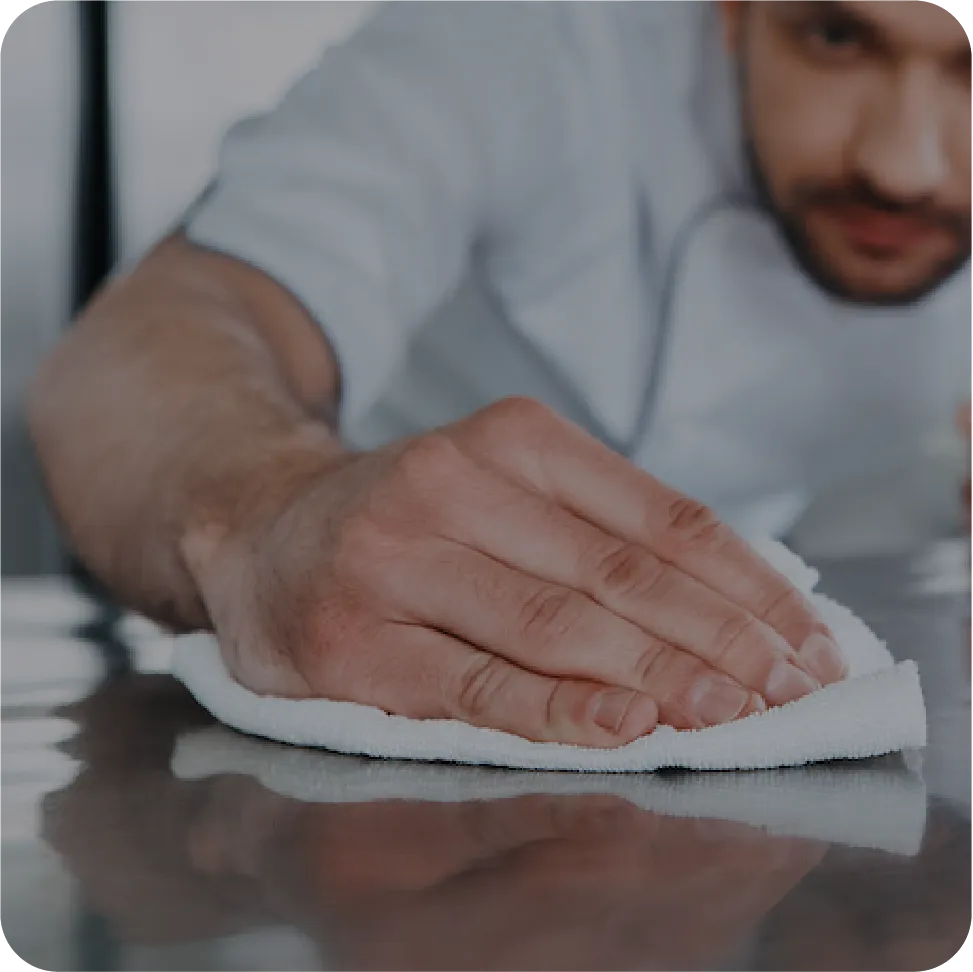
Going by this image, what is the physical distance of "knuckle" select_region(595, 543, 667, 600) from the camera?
0.52m

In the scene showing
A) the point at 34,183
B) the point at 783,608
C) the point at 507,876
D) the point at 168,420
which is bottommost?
the point at 507,876

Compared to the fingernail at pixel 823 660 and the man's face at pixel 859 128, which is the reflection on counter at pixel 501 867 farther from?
the man's face at pixel 859 128

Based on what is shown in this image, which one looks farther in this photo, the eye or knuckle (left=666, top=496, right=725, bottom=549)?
the eye

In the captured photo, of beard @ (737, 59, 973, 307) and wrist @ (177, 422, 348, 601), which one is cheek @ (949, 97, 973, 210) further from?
wrist @ (177, 422, 348, 601)

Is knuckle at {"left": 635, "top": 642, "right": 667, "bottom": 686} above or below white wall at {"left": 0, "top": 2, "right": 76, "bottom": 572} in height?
below

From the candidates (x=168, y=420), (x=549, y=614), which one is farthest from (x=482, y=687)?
(x=168, y=420)

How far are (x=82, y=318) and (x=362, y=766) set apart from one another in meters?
0.61

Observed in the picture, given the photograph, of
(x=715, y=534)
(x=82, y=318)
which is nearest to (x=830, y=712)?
(x=715, y=534)

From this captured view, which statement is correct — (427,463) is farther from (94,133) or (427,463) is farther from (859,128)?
(94,133)

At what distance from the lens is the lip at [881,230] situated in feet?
3.77

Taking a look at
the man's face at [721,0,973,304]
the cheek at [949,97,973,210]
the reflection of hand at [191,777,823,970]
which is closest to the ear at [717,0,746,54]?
the man's face at [721,0,973,304]

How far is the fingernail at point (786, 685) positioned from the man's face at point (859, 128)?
0.77m

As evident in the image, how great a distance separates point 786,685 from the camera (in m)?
0.49

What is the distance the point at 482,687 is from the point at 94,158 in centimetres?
157
